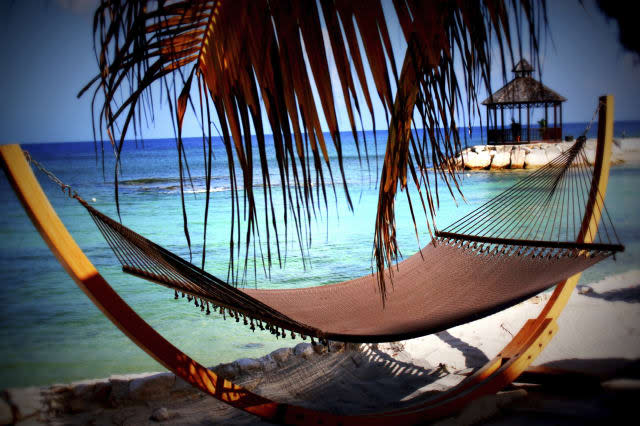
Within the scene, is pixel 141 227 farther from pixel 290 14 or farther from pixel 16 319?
pixel 290 14

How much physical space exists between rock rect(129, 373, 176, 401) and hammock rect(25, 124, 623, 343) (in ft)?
1.99

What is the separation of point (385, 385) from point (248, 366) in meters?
0.63

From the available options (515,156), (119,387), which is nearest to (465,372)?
(119,387)

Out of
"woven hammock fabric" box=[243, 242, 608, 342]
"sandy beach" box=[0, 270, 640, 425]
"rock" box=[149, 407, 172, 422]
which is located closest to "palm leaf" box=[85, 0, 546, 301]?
"woven hammock fabric" box=[243, 242, 608, 342]

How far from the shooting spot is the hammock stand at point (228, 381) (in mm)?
1165

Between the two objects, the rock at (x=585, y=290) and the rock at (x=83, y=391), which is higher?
the rock at (x=83, y=391)

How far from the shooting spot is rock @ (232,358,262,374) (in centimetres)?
226

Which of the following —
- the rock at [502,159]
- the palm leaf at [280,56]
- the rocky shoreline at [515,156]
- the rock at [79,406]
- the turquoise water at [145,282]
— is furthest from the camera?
the rock at [502,159]

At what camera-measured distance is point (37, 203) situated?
1168 millimetres

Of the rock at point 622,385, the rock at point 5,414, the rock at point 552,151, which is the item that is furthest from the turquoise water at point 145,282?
the rock at point 552,151

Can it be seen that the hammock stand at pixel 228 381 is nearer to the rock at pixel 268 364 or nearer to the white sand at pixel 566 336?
the white sand at pixel 566 336

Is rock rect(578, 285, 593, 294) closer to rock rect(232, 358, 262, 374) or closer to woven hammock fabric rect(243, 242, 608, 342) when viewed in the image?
woven hammock fabric rect(243, 242, 608, 342)

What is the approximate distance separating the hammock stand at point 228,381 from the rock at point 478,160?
1255cm

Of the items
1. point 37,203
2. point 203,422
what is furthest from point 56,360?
point 37,203
